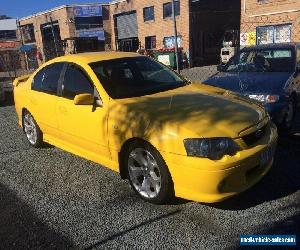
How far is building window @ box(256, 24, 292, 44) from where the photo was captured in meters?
23.3

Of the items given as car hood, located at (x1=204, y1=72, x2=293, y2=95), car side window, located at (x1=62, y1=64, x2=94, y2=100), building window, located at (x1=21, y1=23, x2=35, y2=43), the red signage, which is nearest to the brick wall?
building window, located at (x1=21, y1=23, x2=35, y2=43)

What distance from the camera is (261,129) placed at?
13.0 feet

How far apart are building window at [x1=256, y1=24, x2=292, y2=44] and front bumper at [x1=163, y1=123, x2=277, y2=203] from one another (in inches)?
863

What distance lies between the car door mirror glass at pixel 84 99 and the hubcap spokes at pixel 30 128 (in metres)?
2.06

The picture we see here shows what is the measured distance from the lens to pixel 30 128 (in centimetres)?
630

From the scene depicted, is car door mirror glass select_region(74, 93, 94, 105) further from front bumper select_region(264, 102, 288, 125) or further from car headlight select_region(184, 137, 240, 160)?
front bumper select_region(264, 102, 288, 125)

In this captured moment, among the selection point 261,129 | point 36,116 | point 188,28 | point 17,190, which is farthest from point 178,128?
point 188,28

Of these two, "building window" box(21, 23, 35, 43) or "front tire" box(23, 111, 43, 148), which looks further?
"building window" box(21, 23, 35, 43)

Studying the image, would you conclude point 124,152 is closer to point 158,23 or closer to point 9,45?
point 158,23

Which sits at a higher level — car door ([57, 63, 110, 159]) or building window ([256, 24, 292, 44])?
building window ([256, 24, 292, 44])

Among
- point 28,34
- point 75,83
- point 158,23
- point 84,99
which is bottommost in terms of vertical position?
point 84,99

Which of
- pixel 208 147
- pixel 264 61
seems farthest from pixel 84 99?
pixel 264 61

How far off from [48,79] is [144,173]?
8.25 ft

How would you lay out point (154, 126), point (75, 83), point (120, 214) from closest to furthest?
point (154, 126)
point (120, 214)
point (75, 83)
